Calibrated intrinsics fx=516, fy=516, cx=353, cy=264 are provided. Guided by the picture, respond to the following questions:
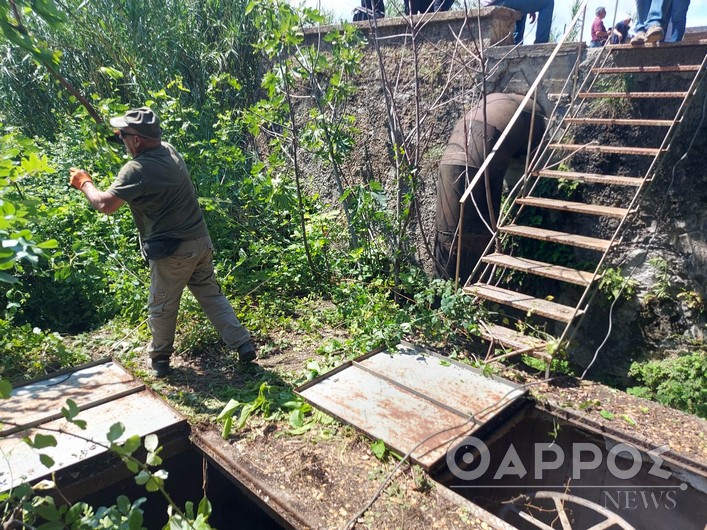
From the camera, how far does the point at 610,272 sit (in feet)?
15.1

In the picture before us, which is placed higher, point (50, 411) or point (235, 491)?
point (50, 411)

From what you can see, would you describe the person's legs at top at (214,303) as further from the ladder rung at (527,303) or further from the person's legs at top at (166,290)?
the ladder rung at (527,303)

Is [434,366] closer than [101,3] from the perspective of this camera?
Yes

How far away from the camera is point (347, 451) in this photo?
324 centimetres

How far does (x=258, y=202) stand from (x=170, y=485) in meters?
3.28

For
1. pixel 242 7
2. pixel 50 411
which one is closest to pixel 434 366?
pixel 50 411

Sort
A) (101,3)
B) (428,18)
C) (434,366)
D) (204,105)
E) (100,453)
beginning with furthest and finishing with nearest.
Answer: (101,3) → (204,105) → (428,18) → (434,366) → (100,453)

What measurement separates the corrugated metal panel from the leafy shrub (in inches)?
142

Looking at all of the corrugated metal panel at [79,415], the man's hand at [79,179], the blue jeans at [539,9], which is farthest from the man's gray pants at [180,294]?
the blue jeans at [539,9]

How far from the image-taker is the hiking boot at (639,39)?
4.29 metres

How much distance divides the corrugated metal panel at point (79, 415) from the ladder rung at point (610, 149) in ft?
12.7

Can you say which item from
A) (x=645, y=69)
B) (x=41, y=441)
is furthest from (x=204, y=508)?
(x=645, y=69)

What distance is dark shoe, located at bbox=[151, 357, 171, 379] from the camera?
13.5ft

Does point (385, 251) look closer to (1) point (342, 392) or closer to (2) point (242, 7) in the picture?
(1) point (342, 392)
